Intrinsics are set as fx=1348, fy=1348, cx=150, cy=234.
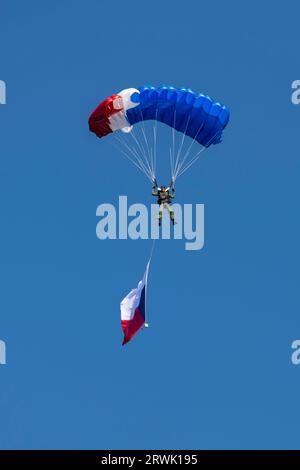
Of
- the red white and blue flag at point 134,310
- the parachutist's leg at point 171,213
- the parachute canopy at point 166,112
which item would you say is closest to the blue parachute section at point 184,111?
A: the parachute canopy at point 166,112

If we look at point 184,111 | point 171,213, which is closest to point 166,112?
point 184,111

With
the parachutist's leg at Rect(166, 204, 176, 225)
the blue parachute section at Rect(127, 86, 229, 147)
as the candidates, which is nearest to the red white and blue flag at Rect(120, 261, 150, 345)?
the parachutist's leg at Rect(166, 204, 176, 225)

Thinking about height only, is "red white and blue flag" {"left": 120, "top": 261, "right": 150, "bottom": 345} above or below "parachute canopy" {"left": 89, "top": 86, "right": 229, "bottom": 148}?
below

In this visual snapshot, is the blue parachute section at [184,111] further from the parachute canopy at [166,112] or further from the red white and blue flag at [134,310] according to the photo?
the red white and blue flag at [134,310]

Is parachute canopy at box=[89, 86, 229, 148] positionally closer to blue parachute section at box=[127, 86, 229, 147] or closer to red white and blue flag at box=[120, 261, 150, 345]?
blue parachute section at box=[127, 86, 229, 147]

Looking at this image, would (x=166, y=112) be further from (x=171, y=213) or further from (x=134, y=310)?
(x=134, y=310)
